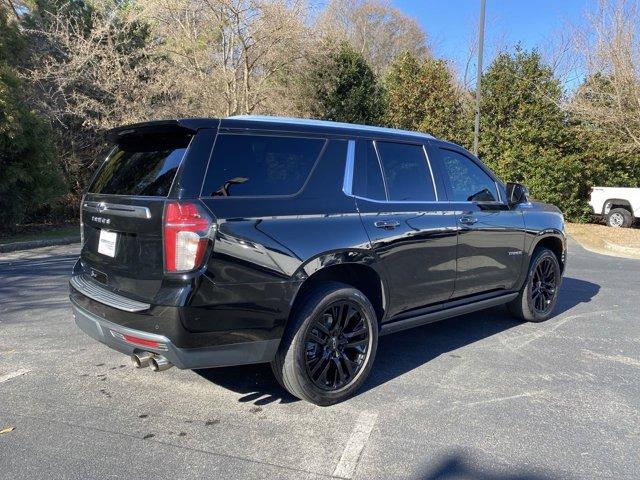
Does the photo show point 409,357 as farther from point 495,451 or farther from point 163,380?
point 163,380

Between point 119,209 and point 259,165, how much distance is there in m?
0.95

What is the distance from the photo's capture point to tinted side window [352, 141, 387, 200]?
398 cm

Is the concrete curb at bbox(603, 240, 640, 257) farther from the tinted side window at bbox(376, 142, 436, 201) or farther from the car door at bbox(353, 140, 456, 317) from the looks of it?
the tinted side window at bbox(376, 142, 436, 201)

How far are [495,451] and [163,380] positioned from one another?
2.44 metres

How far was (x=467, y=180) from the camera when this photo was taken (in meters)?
5.08

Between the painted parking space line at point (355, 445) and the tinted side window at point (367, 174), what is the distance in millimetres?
1569

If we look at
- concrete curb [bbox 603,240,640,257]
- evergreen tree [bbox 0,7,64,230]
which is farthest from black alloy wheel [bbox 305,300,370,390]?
concrete curb [bbox 603,240,640,257]

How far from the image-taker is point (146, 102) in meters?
15.5

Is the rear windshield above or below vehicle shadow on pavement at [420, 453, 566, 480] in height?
above

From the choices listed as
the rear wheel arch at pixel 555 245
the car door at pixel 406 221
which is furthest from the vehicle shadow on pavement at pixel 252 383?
the rear wheel arch at pixel 555 245

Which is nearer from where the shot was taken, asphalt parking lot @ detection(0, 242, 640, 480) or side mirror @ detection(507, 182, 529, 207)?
asphalt parking lot @ detection(0, 242, 640, 480)

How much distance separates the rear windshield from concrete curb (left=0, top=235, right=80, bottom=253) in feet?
26.9

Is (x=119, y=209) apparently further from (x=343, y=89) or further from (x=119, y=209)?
(x=343, y=89)

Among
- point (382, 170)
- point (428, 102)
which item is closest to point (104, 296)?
point (382, 170)
